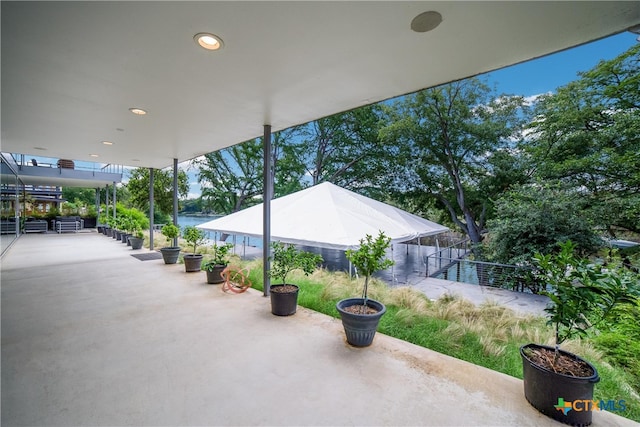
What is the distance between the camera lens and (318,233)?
7.05 m

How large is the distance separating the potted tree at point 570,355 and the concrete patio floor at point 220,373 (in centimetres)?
12

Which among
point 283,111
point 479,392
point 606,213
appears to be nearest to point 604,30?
point 479,392

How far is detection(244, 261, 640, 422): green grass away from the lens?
2.35 metres

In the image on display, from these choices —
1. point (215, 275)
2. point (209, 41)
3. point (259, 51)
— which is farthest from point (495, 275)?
point (209, 41)

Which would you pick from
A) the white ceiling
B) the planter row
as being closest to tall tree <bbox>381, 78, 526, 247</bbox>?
the white ceiling

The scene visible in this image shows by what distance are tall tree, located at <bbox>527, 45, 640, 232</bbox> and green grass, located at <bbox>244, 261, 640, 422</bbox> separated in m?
5.12

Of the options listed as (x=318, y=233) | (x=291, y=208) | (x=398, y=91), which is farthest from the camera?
(x=291, y=208)

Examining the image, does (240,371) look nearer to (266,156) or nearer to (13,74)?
(266,156)

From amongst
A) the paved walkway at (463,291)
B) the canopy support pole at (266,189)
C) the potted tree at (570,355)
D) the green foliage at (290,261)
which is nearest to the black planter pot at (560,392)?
the potted tree at (570,355)

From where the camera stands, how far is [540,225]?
6484mm

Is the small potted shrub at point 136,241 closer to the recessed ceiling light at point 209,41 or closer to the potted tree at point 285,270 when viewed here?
the potted tree at point 285,270

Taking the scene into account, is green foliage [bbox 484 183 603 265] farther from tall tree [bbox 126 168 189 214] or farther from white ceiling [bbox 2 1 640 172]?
Result: tall tree [bbox 126 168 189 214]

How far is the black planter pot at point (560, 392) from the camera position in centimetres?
170

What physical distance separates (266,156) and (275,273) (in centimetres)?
192
